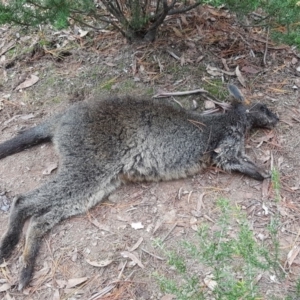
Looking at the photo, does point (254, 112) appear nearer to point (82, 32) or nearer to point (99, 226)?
point (99, 226)

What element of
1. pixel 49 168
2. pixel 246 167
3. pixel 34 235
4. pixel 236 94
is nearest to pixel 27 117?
pixel 49 168

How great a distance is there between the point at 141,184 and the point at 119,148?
0.43m

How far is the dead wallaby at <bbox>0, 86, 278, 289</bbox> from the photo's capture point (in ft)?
14.9

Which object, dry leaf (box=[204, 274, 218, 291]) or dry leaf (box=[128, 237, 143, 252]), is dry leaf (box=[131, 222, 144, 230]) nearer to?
dry leaf (box=[128, 237, 143, 252])

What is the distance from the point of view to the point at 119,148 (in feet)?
15.8

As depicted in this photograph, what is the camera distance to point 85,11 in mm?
5059

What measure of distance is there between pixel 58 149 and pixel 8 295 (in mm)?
1421

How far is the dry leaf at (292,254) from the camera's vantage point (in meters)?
4.11

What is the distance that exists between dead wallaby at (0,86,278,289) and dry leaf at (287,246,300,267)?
0.85m

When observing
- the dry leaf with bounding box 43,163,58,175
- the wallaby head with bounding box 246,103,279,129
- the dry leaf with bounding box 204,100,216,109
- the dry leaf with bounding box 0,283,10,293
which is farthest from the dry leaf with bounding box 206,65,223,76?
the dry leaf with bounding box 0,283,10,293

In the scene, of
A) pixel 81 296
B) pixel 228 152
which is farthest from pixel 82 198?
pixel 228 152

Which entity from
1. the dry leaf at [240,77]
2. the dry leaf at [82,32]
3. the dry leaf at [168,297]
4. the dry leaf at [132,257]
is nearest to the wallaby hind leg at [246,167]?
the dry leaf at [240,77]

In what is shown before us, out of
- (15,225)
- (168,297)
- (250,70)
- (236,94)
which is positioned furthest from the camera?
(250,70)

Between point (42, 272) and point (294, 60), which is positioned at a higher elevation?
point (42, 272)
